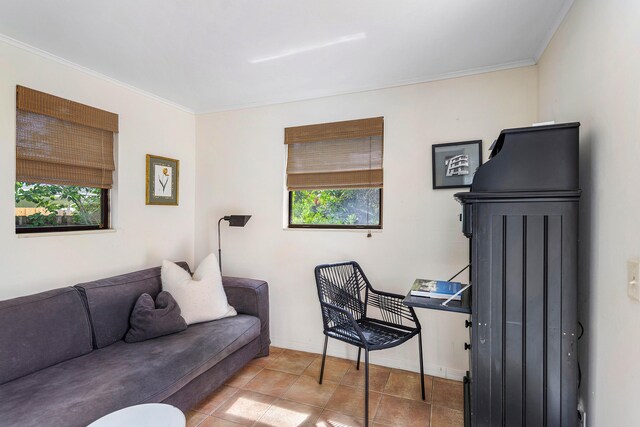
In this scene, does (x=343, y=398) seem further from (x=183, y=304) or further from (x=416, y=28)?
(x=416, y=28)

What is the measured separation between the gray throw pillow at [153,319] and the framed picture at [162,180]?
1.03 metres

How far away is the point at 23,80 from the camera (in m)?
2.00

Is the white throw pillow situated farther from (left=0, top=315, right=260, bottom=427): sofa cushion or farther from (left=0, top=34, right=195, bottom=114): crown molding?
(left=0, top=34, right=195, bottom=114): crown molding

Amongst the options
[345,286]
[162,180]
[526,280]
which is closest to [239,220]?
[162,180]

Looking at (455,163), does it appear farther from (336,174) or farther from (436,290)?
(436,290)

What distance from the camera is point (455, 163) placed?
7.79 ft

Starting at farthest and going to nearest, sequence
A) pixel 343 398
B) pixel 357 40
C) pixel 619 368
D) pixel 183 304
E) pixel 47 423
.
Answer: pixel 183 304 < pixel 343 398 < pixel 357 40 < pixel 47 423 < pixel 619 368

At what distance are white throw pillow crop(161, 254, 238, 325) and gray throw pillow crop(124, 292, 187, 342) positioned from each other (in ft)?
0.38

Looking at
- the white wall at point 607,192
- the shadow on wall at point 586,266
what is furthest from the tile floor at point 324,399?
the white wall at point 607,192

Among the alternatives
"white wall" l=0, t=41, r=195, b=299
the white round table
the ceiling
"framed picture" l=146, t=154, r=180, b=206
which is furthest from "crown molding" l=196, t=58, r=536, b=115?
the white round table

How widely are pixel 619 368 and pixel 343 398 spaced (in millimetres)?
1578

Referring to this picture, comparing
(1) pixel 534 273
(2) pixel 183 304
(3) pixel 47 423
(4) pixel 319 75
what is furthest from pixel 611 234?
(2) pixel 183 304

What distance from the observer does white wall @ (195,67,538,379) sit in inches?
93.8

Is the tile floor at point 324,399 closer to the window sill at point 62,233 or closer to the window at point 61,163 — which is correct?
the window sill at point 62,233
